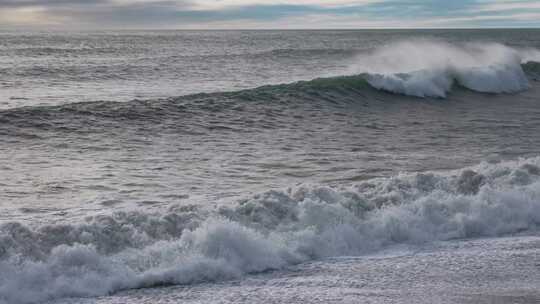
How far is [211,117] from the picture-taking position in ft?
52.6

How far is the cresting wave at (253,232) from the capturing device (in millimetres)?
5770

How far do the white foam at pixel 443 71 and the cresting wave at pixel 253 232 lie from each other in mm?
14066

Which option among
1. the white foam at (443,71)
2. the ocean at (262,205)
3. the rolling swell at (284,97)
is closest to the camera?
the ocean at (262,205)

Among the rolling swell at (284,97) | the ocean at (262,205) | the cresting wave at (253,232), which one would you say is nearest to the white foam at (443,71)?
the rolling swell at (284,97)

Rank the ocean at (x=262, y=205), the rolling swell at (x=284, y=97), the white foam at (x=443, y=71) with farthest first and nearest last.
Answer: the white foam at (x=443, y=71)
the rolling swell at (x=284, y=97)
the ocean at (x=262, y=205)

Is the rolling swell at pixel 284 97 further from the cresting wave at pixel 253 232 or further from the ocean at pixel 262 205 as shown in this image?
the cresting wave at pixel 253 232

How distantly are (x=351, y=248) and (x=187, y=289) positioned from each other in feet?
6.49

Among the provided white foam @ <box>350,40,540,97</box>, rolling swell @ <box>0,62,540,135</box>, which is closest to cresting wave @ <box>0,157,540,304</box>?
rolling swell @ <box>0,62,540,135</box>

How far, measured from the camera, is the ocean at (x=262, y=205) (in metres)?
5.74

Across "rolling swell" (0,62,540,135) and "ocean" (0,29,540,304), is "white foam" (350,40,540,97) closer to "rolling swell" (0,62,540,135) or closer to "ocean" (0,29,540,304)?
"rolling swell" (0,62,540,135)

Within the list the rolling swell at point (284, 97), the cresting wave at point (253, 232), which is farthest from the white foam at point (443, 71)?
the cresting wave at point (253, 232)

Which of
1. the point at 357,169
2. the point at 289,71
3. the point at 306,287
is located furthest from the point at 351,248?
the point at 289,71

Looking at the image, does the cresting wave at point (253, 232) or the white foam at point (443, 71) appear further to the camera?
the white foam at point (443, 71)

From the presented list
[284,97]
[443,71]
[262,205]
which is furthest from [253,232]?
[443,71]
